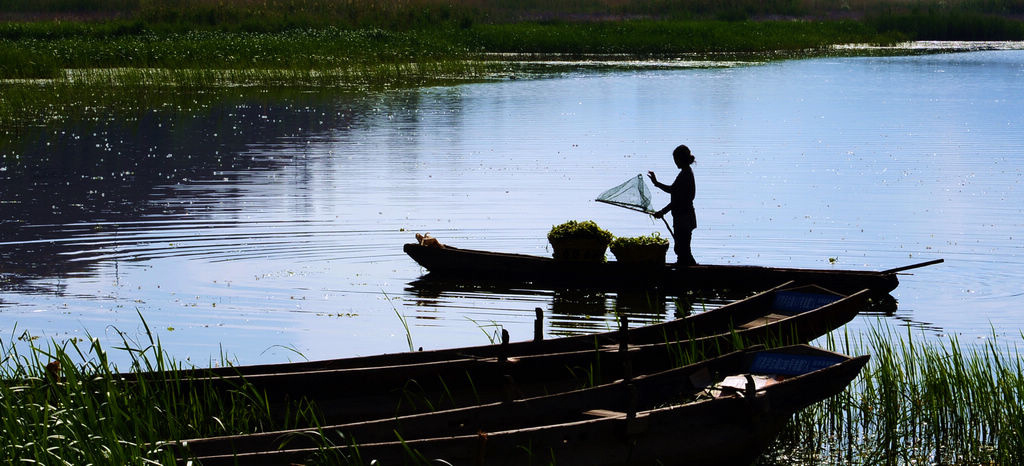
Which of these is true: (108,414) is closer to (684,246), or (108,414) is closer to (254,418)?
(254,418)

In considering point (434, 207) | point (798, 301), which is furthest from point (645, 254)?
point (434, 207)

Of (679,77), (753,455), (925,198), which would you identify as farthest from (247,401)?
(679,77)

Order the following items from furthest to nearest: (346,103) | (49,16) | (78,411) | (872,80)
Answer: (49,16)
(872,80)
(346,103)
(78,411)

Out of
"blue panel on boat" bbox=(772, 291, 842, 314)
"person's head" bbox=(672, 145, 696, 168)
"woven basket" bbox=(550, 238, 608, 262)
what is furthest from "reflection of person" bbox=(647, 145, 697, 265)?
"blue panel on boat" bbox=(772, 291, 842, 314)

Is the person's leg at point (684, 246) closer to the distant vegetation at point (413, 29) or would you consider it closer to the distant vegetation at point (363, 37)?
the distant vegetation at point (363, 37)

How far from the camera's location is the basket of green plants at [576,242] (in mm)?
14664

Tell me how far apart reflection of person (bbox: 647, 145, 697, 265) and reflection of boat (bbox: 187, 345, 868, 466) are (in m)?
5.48

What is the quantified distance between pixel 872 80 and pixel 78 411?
44.2 meters

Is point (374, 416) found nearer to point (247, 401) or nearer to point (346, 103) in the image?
point (247, 401)

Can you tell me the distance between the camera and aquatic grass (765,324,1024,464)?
837 cm

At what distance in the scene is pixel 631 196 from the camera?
1414 cm

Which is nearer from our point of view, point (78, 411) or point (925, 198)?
point (78, 411)

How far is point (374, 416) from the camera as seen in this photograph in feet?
27.7

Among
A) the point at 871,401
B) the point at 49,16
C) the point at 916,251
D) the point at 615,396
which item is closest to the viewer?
the point at 615,396
